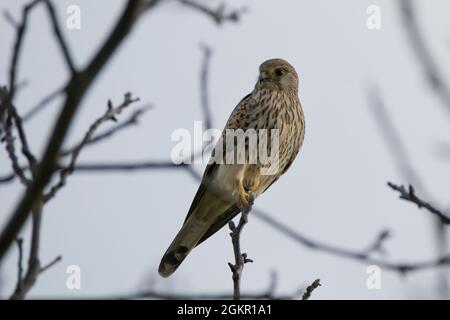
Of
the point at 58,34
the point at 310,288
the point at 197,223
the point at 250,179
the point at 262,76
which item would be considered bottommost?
the point at 310,288

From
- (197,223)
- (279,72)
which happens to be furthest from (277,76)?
(197,223)

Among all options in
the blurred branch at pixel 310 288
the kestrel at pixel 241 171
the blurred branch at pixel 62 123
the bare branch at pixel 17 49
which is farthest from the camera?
the kestrel at pixel 241 171

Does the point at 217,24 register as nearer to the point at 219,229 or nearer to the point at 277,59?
the point at 219,229

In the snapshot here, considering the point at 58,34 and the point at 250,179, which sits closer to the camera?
the point at 58,34

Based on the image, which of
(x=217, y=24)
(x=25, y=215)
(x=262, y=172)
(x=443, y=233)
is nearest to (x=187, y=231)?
(x=262, y=172)

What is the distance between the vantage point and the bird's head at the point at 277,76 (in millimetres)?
6270

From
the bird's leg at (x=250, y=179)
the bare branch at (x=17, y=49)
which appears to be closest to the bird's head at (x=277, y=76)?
the bird's leg at (x=250, y=179)

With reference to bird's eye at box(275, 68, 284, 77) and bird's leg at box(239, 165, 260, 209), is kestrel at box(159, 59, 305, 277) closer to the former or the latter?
bird's leg at box(239, 165, 260, 209)

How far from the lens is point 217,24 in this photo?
A: 2.12 metres

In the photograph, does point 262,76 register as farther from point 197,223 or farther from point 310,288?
point 310,288

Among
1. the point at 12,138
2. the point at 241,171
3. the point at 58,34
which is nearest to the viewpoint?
the point at 58,34

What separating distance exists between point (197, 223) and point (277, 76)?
5.51ft

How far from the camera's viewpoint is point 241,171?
556 cm

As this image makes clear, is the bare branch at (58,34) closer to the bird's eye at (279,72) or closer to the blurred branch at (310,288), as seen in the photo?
the blurred branch at (310,288)
